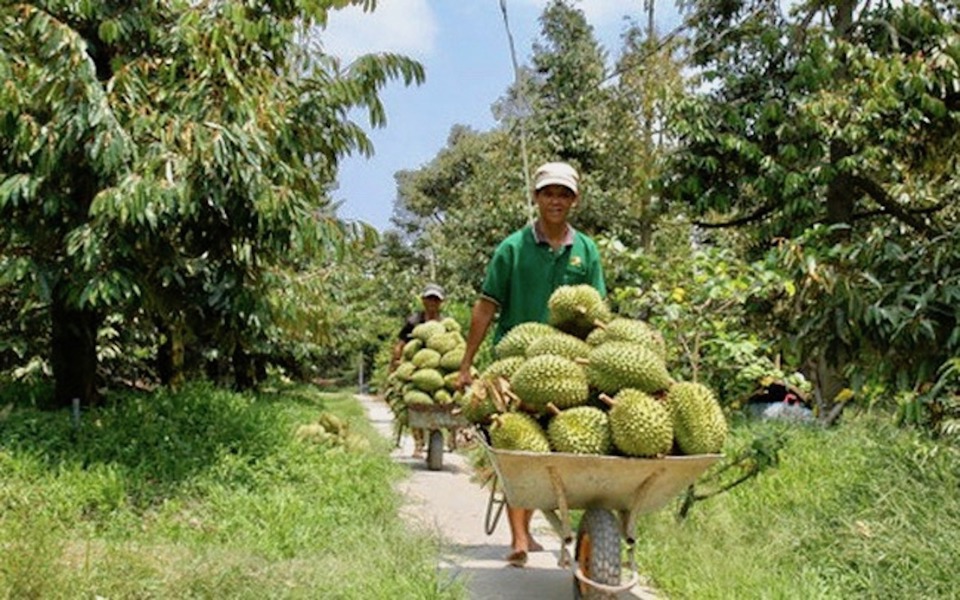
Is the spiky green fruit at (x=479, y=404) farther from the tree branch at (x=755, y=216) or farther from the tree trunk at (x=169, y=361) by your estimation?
the tree branch at (x=755, y=216)

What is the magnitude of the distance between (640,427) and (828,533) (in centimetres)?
191

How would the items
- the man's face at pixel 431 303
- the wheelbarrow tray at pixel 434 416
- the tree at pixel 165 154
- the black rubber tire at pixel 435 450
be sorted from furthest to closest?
the man's face at pixel 431 303
the black rubber tire at pixel 435 450
the wheelbarrow tray at pixel 434 416
the tree at pixel 165 154

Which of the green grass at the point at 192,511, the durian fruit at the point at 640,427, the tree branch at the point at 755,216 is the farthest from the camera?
the tree branch at the point at 755,216

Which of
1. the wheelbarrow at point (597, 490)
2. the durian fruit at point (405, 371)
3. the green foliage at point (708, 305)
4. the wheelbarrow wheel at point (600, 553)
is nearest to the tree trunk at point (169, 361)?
the durian fruit at point (405, 371)

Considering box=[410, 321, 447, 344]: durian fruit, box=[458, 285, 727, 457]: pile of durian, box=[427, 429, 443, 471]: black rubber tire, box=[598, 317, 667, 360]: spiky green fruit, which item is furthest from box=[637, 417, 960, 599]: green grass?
box=[410, 321, 447, 344]: durian fruit

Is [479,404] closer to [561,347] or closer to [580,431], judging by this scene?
[561,347]

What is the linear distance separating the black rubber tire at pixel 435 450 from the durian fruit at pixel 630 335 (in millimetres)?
5808

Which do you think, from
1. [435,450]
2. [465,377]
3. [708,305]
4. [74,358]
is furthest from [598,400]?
[435,450]

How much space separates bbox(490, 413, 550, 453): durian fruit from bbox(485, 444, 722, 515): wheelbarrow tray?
0.24 ft

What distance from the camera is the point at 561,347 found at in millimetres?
4176

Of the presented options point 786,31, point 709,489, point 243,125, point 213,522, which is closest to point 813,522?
point 709,489

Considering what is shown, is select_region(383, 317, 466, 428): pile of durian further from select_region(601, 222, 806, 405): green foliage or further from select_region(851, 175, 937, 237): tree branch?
select_region(851, 175, 937, 237): tree branch

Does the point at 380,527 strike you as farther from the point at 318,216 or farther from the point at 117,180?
the point at 117,180

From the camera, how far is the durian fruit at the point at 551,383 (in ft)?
13.0
